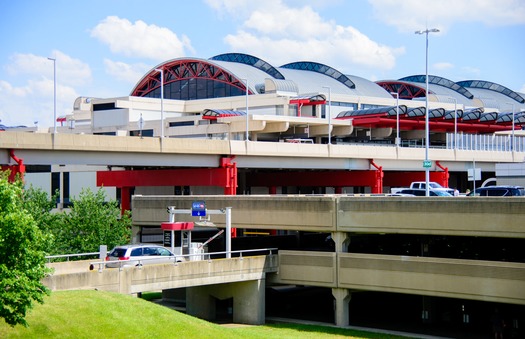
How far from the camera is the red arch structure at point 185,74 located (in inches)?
4680

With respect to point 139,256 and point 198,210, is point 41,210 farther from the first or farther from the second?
point 139,256

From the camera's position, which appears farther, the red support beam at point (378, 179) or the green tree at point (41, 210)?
the red support beam at point (378, 179)

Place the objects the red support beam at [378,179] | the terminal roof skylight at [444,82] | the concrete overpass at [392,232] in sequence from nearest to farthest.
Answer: the concrete overpass at [392,232], the red support beam at [378,179], the terminal roof skylight at [444,82]

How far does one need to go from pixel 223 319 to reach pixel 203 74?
79.8m

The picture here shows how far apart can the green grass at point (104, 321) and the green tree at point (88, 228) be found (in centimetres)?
1584

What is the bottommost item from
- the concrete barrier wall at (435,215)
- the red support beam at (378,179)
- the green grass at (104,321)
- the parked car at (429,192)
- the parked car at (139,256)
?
the green grass at (104,321)

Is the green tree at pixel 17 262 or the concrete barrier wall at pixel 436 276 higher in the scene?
the green tree at pixel 17 262

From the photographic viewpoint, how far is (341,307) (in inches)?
1681

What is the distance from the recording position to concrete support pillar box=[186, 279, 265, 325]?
143 ft

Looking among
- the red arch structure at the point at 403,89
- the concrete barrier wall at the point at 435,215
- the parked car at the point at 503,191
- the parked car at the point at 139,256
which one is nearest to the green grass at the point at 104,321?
the parked car at the point at 139,256

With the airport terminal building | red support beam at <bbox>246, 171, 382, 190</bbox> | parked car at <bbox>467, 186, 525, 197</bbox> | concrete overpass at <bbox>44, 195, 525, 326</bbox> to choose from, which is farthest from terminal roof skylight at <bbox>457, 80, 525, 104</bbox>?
concrete overpass at <bbox>44, 195, 525, 326</bbox>

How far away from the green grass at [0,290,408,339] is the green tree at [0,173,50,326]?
1984 millimetres

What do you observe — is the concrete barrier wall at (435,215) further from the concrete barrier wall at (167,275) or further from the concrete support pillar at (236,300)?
the concrete support pillar at (236,300)

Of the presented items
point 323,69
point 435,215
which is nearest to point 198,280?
point 435,215
